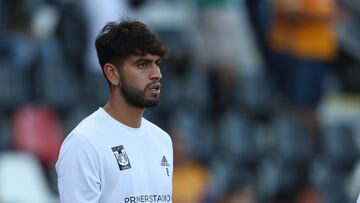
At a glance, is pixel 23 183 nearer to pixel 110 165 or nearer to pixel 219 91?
pixel 219 91

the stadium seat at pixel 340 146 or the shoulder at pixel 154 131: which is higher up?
the shoulder at pixel 154 131

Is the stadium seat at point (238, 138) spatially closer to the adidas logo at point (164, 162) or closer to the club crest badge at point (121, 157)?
the adidas logo at point (164, 162)

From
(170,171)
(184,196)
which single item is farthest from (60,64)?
(170,171)

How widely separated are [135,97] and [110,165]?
322mm

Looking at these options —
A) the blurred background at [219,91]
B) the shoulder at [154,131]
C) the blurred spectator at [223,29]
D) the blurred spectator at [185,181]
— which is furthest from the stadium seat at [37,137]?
the shoulder at [154,131]

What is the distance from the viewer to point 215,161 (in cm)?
1212

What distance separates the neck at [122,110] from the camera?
17.9 ft

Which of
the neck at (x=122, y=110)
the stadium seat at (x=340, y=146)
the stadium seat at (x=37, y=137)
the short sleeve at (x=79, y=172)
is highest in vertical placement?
the neck at (x=122, y=110)

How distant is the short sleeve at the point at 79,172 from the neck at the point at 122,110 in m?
0.27

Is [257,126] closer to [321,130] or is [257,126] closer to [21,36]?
[321,130]

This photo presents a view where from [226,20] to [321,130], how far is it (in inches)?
58.5

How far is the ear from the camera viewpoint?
17.7ft

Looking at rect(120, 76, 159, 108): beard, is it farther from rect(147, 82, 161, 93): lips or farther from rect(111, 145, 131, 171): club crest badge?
rect(111, 145, 131, 171): club crest badge

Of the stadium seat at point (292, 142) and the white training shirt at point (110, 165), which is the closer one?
the white training shirt at point (110, 165)
